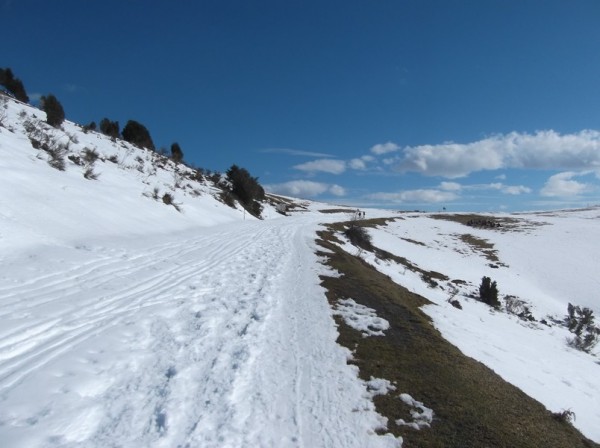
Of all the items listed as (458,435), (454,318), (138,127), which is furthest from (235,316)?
(138,127)

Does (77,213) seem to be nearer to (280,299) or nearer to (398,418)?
(280,299)

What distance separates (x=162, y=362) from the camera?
16.6 feet

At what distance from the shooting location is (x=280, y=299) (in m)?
8.66

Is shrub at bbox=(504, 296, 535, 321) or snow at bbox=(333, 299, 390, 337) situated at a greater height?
snow at bbox=(333, 299, 390, 337)

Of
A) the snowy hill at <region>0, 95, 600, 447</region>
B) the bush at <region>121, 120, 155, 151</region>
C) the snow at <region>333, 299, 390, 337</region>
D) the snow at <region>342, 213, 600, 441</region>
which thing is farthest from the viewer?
the bush at <region>121, 120, 155, 151</region>

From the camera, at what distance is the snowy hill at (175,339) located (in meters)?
3.92

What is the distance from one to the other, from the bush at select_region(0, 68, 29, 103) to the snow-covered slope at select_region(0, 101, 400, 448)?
1298 inches

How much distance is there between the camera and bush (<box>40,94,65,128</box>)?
24.4 meters

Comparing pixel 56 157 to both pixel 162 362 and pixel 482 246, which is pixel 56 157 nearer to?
pixel 162 362

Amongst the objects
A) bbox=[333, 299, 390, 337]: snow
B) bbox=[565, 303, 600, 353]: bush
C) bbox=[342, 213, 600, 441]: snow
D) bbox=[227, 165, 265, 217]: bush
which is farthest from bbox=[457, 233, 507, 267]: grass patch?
bbox=[333, 299, 390, 337]: snow

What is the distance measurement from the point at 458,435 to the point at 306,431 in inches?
63.4

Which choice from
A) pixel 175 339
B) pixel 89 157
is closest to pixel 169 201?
Result: pixel 89 157

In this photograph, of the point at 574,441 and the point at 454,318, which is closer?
the point at 574,441

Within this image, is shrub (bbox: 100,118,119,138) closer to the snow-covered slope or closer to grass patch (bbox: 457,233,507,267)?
the snow-covered slope
